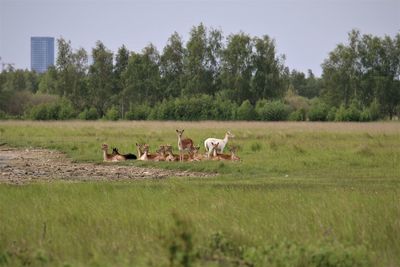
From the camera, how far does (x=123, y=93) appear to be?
8044cm

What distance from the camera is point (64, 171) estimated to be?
21734mm

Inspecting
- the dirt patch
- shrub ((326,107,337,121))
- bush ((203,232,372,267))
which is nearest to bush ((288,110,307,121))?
shrub ((326,107,337,121))

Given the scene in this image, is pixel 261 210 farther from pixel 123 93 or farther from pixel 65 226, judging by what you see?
pixel 123 93

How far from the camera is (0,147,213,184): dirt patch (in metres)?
19.7

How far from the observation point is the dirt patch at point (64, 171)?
19.7m

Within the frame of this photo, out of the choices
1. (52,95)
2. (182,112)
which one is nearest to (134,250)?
(182,112)

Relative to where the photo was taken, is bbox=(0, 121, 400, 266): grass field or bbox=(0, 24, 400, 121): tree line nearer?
bbox=(0, 121, 400, 266): grass field

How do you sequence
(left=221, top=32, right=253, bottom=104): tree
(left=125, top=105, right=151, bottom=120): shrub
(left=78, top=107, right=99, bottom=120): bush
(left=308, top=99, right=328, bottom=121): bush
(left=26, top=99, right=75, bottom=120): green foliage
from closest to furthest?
(left=308, top=99, right=328, bottom=121): bush, (left=125, top=105, right=151, bottom=120): shrub, (left=26, top=99, right=75, bottom=120): green foliage, (left=78, top=107, right=99, bottom=120): bush, (left=221, top=32, right=253, bottom=104): tree

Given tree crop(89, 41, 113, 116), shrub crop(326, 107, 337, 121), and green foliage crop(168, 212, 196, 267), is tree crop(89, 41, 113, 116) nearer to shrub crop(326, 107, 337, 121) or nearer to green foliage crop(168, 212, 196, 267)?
shrub crop(326, 107, 337, 121)

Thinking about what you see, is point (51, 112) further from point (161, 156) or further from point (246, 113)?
point (161, 156)

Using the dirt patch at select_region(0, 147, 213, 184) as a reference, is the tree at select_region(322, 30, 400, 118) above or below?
above

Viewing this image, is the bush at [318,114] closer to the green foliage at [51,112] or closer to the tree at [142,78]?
the tree at [142,78]

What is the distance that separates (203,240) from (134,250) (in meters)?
0.93

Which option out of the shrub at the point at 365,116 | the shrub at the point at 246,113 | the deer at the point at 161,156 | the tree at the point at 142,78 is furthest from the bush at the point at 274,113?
the deer at the point at 161,156
